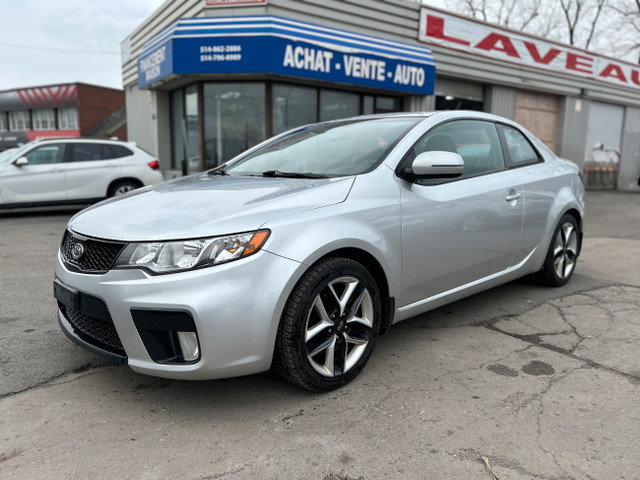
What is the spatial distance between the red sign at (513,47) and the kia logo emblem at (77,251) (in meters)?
11.1

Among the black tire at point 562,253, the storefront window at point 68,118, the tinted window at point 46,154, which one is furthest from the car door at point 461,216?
the storefront window at point 68,118

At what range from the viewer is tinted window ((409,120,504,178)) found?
3.28 m

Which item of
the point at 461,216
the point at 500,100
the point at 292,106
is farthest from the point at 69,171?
the point at 500,100

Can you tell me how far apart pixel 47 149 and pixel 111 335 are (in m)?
8.08

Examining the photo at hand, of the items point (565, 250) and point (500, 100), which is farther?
point (500, 100)

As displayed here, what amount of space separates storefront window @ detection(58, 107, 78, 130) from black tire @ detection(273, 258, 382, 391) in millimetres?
39072

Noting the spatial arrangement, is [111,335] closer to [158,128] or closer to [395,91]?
[395,91]

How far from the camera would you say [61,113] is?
37594 mm

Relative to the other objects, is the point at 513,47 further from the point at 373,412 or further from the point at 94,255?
the point at 94,255

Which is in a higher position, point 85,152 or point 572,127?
point 572,127

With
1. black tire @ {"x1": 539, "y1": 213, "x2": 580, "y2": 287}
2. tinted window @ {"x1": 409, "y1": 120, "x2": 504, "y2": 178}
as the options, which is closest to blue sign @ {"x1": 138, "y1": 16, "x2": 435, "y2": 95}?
tinted window @ {"x1": 409, "y1": 120, "x2": 504, "y2": 178}

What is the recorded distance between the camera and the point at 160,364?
88.2 inches

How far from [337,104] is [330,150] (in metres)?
8.56

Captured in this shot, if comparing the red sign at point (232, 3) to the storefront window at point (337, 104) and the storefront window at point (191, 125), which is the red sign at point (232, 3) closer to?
the storefront window at point (191, 125)
